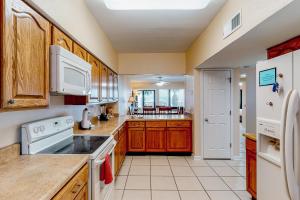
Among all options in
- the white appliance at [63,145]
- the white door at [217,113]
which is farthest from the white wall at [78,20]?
the white door at [217,113]

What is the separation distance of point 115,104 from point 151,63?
137cm

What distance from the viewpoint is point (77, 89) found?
6.48ft

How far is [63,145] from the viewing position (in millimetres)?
2035

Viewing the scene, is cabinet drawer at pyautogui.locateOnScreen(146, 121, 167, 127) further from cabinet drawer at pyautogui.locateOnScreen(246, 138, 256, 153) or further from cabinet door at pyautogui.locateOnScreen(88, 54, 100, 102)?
cabinet drawer at pyautogui.locateOnScreen(246, 138, 256, 153)

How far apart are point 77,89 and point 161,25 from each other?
1.87 m

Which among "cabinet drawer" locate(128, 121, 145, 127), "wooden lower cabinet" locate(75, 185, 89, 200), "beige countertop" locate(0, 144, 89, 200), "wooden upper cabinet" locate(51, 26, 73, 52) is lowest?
"wooden lower cabinet" locate(75, 185, 89, 200)

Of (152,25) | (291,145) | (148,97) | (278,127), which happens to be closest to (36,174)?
(291,145)

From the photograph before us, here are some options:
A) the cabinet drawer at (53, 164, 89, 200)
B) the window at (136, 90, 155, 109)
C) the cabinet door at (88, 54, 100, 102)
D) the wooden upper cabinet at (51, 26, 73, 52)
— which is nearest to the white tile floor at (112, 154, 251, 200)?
the cabinet drawer at (53, 164, 89, 200)

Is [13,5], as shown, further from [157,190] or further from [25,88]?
[157,190]

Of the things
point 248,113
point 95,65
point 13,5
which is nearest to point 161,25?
point 95,65

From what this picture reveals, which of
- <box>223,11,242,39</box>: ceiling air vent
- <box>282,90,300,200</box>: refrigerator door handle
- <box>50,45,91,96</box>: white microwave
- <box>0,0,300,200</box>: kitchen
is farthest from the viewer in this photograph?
<box>223,11,242,39</box>: ceiling air vent

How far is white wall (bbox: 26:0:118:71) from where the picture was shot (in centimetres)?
164

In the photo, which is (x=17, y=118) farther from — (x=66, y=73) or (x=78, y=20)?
(x=78, y=20)

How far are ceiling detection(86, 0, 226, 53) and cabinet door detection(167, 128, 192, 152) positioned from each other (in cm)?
187
